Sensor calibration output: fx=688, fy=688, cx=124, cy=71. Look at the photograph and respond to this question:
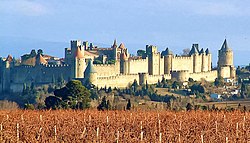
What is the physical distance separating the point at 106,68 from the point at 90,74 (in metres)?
4.89

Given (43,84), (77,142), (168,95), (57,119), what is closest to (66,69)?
(43,84)

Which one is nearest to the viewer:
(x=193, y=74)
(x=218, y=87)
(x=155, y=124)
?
(x=155, y=124)

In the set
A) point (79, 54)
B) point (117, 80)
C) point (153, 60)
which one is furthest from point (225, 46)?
point (117, 80)

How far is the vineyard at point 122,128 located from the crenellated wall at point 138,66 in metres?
38.8

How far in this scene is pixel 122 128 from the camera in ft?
55.3

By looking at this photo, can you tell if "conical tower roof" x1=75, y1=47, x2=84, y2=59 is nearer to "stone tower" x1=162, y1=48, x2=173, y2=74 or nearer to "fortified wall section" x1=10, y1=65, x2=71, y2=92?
"fortified wall section" x1=10, y1=65, x2=71, y2=92

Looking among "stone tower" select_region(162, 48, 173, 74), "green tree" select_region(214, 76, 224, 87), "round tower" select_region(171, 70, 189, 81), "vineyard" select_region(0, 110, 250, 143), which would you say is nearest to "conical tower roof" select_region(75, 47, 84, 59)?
"round tower" select_region(171, 70, 189, 81)

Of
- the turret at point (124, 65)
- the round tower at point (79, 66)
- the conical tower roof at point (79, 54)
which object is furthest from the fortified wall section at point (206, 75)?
the round tower at point (79, 66)

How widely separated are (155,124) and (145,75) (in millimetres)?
39009

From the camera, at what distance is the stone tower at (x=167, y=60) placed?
64.1 meters

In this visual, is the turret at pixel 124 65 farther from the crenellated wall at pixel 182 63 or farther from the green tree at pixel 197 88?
the crenellated wall at pixel 182 63

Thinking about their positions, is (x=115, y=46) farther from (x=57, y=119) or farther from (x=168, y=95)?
(x=57, y=119)

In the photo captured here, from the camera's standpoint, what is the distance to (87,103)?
97.4ft

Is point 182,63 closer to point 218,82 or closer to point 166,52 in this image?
point 166,52
